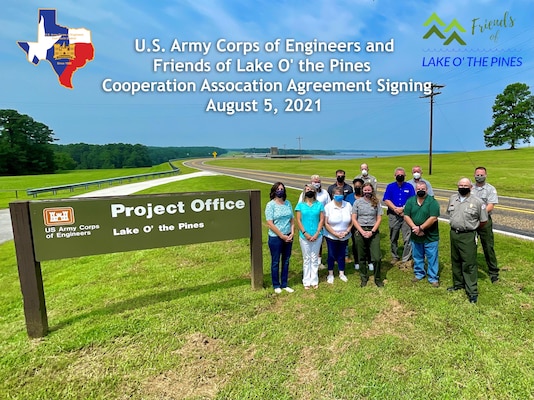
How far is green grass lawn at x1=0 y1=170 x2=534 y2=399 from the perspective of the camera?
315 centimetres

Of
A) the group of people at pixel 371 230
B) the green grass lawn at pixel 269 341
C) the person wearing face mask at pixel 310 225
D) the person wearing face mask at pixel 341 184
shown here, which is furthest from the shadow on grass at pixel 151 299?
the person wearing face mask at pixel 341 184

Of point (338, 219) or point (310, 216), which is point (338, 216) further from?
point (310, 216)

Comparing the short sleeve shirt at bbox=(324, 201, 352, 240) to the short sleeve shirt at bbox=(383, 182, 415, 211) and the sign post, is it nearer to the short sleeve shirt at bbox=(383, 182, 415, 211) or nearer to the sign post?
the short sleeve shirt at bbox=(383, 182, 415, 211)

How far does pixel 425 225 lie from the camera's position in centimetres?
518

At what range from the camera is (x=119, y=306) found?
4914 mm

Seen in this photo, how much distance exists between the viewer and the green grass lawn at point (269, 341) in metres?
3.15

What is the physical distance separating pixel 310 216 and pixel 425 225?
1930mm

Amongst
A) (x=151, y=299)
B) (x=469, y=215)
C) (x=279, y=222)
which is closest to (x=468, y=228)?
A: (x=469, y=215)

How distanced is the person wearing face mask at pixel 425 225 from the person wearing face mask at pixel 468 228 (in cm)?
36

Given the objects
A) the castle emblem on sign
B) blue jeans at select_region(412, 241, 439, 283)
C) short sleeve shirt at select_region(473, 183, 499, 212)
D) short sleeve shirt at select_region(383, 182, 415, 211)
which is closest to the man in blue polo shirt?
short sleeve shirt at select_region(383, 182, 415, 211)

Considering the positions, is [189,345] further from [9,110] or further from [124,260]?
[9,110]

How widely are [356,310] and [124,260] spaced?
218 inches

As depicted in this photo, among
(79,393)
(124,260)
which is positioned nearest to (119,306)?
(79,393)

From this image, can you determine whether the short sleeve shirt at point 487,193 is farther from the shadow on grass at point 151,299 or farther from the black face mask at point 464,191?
the shadow on grass at point 151,299
